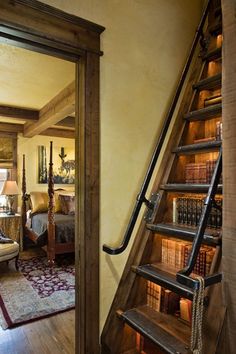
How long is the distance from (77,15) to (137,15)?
1.77ft

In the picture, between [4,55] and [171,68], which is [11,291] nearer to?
[4,55]

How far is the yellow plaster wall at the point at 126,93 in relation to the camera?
5.95 ft

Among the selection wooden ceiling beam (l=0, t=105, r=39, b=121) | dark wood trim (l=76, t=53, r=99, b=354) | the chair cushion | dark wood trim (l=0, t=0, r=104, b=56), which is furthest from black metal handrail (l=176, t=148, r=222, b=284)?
wooden ceiling beam (l=0, t=105, r=39, b=121)

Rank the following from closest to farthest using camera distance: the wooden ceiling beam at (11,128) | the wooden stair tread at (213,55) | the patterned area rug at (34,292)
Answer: the wooden stair tread at (213,55), the patterned area rug at (34,292), the wooden ceiling beam at (11,128)

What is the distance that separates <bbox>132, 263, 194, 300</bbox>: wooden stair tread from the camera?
134 cm

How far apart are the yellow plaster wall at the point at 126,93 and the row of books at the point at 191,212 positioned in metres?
0.33

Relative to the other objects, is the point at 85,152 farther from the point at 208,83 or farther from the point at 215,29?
the point at 215,29

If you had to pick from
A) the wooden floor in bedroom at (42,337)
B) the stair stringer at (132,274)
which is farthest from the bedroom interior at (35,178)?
the stair stringer at (132,274)

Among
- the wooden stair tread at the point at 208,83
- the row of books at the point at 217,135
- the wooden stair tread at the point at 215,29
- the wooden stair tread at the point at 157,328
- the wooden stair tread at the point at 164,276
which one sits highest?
the wooden stair tread at the point at 215,29

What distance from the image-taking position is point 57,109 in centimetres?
386

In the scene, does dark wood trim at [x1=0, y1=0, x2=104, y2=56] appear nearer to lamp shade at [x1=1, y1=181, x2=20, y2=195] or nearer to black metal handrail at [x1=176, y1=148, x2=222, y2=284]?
black metal handrail at [x1=176, y1=148, x2=222, y2=284]

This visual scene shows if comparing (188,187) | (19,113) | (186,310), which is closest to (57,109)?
(19,113)

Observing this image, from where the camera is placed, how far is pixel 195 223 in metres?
1.73

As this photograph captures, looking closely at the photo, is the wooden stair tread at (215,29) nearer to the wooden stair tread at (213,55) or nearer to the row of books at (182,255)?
the wooden stair tread at (213,55)
